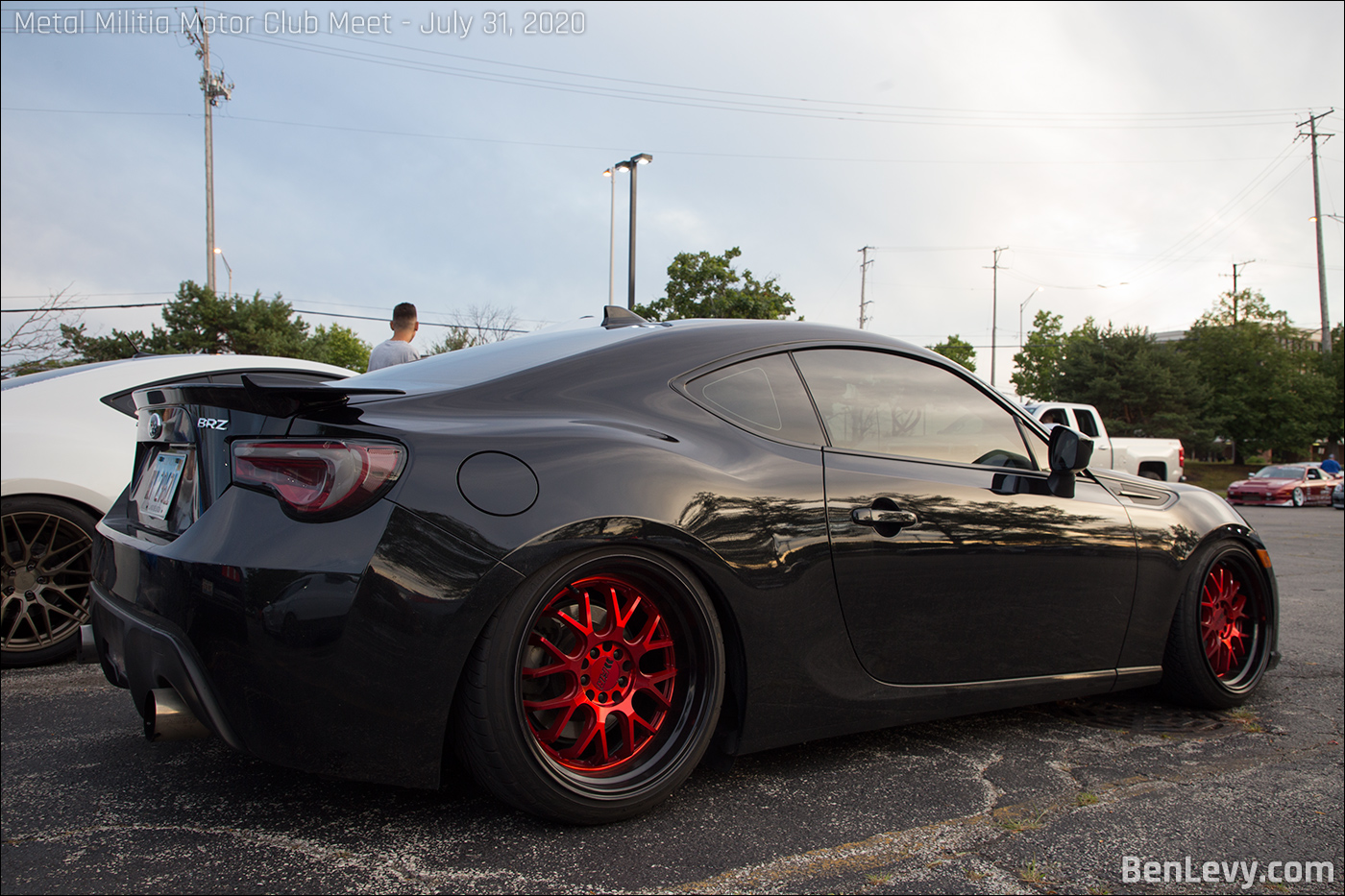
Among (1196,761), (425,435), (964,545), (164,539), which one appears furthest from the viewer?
(1196,761)

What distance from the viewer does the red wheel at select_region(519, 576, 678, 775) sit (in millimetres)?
2141

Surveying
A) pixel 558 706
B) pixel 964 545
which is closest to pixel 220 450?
pixel 558 706

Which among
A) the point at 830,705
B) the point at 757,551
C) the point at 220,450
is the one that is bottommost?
the point at 830,705

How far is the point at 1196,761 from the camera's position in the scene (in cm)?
288

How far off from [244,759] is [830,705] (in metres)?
1.72

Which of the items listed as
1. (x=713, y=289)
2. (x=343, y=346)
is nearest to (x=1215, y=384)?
(x=713, y=289)

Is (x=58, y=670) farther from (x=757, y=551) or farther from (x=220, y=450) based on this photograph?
(x=757, y=551)

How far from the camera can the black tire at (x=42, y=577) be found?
150 inches

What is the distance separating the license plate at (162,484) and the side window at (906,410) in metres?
1.77

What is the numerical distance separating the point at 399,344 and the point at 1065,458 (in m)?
4.15

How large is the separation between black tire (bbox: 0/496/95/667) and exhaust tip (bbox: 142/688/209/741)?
216 cm

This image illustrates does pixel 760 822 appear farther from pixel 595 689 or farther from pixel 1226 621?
pixel 1226 621

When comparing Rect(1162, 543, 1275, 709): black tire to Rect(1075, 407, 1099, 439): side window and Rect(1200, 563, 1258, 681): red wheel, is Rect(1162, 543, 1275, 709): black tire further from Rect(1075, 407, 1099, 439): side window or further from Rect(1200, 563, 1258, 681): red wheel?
Rect(1075, 407, 1099, 439): side window

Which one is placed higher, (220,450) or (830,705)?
(220,450)
